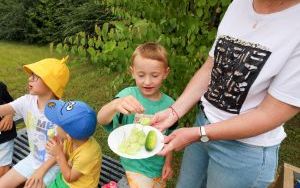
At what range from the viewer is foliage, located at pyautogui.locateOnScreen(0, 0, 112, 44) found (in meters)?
8.55

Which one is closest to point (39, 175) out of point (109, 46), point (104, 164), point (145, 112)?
point (104, 164)

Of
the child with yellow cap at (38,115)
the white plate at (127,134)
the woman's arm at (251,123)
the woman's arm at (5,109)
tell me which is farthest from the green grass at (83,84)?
the woman's arm at (251,123)

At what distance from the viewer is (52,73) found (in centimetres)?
299

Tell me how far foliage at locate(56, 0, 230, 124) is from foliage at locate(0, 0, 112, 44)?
16.9ft

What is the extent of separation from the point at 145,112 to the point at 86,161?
577 millimetres

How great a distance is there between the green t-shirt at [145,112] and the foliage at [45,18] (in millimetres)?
6097

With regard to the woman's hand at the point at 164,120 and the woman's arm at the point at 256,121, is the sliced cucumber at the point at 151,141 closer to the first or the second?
the woman's hand at the point at 164,120

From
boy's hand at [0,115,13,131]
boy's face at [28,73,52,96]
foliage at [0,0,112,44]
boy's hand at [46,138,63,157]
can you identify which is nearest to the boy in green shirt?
boy's hand at [46,138,63,157]

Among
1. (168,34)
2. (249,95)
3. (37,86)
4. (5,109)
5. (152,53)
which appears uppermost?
(249,95)

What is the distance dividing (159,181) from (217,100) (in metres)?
1.00

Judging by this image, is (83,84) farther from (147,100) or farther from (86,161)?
(147,100)

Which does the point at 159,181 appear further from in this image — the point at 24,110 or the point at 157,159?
the point at 24,110

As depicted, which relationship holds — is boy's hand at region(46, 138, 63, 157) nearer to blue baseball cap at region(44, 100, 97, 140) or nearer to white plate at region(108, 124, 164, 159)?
blue baseball cap at region(44, 100, 97, 140)

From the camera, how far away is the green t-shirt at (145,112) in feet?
8.14
